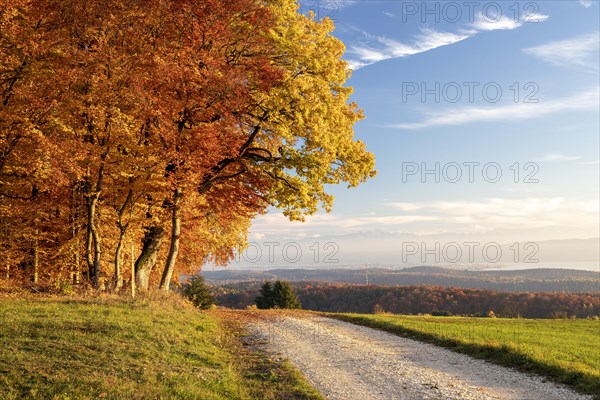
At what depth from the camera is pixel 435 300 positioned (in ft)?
275

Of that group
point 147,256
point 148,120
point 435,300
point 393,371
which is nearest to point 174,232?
point 147,256

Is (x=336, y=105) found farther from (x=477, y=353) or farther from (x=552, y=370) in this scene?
(x=552, y=370)

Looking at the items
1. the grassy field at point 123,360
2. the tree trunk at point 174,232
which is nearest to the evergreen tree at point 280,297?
the tree trunk at point 174,232

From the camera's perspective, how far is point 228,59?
75.9 ft

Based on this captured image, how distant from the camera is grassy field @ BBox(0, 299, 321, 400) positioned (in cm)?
823

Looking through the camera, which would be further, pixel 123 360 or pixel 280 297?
pixel 280 297

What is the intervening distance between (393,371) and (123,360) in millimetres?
6530

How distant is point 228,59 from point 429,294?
7404cm

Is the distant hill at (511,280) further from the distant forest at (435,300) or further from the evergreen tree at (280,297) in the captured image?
the evergreen tree at (280,297)

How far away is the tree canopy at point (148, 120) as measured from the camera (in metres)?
17.9

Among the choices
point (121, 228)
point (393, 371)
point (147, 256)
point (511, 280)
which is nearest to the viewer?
point (393, 371)

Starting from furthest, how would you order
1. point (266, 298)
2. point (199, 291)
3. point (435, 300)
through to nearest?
point (435, 300) < point (266, 298) < point (199, 291)

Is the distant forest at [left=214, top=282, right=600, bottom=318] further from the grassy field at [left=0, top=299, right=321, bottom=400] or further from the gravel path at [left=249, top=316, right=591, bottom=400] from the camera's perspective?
the grassy field at [left=0, top=299, right=321, bottom=400]

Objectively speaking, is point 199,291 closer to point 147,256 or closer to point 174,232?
point 147,256
